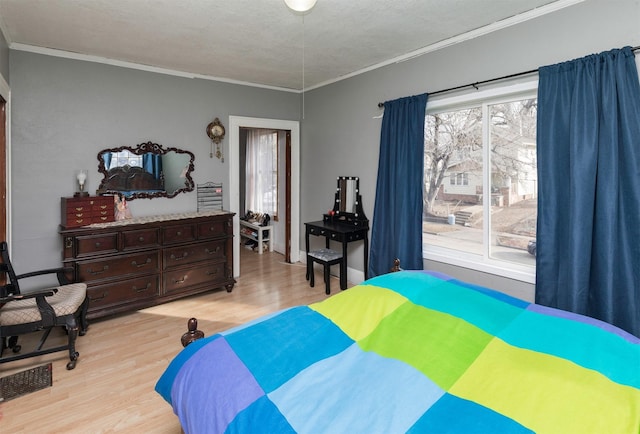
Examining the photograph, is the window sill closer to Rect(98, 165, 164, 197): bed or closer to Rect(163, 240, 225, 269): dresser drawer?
Rect(163, 240, 225, 269): dresser drawer

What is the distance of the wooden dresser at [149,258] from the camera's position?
128 inches

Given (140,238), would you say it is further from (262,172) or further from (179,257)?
(262,172)

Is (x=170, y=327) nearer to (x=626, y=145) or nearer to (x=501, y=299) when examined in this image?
(x=501, y=299)

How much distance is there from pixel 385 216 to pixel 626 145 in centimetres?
203

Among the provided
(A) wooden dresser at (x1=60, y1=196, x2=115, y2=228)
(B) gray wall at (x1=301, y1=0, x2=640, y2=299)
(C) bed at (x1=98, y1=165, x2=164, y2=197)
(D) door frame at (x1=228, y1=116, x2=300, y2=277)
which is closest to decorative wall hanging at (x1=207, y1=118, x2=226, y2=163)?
(D) door frame at (x1=228, y1=116, x2=300, y2=277)

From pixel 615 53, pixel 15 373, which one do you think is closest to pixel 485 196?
pixel 615 53

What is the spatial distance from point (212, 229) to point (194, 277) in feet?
1.84

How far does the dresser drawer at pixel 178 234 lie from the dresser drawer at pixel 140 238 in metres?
0.09

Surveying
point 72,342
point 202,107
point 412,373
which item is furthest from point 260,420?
point 202,107

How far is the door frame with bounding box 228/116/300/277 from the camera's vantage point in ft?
15.0

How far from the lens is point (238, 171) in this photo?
460 cm

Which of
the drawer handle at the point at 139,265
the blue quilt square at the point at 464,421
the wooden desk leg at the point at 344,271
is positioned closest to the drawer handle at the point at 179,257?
the drawer handle at the point at 139,265

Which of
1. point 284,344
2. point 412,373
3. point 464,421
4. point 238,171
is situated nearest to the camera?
point 464,421

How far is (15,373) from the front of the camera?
2523 millimetres
